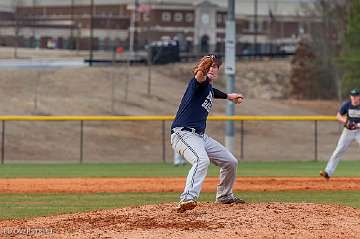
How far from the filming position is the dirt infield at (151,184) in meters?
18.2

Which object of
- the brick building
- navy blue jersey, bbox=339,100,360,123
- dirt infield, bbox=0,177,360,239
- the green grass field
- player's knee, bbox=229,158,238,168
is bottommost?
the green grass field

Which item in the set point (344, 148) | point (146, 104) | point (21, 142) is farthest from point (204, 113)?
point (146, 104)

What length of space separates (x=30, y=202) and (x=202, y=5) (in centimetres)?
6548

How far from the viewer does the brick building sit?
2608 inches

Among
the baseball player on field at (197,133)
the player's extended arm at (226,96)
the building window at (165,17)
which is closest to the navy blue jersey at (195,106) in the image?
the baseball player on field at (197,133)

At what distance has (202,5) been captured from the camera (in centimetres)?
8006

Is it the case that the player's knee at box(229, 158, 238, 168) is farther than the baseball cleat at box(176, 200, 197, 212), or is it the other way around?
the player's knee at box(229, 158, 238, 168)

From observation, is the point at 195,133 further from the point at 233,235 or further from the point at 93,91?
the point at 93,91

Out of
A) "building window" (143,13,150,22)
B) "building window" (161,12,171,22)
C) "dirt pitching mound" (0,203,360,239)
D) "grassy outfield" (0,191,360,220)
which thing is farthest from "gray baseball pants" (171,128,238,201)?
"building window" (161,12,171,22)

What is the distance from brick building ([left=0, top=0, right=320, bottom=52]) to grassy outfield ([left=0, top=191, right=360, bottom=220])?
43436 mm

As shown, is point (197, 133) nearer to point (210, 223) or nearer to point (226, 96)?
point (226, 96)

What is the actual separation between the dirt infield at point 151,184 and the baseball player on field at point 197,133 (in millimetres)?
5959

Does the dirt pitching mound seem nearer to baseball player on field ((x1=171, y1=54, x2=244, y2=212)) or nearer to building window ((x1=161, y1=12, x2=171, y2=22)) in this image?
baseball player on field ((x1=171, y1=54, x2=244, y2=212))

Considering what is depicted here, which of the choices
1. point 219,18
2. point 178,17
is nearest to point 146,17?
point 178,17
